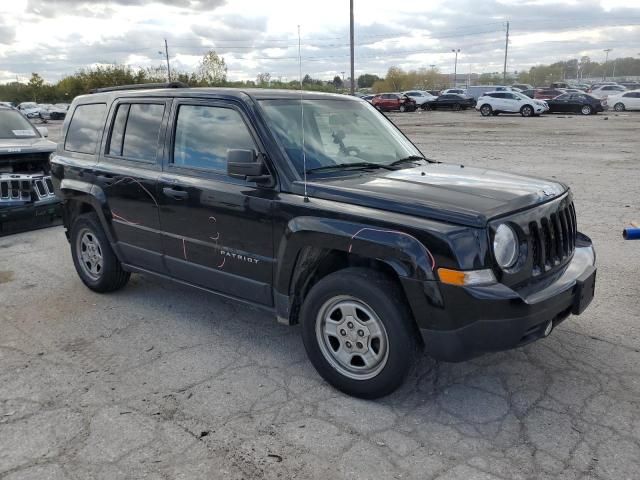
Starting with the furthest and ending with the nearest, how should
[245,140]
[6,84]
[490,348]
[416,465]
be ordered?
[6,84], [245,140], [490,348], [416,465]

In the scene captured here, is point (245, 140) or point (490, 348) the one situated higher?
point (245, 140)

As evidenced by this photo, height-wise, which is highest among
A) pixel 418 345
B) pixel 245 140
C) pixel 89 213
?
pixel 245 140

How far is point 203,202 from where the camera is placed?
13.2 feet

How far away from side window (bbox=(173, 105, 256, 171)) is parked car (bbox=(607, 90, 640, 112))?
37.5 meters

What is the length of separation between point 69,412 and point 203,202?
1602mm

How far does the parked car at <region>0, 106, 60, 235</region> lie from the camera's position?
7.63 metres

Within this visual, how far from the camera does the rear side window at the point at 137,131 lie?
14.8 ft

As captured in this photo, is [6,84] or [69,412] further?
[6,84]

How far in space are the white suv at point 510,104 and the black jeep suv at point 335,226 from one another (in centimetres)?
3168

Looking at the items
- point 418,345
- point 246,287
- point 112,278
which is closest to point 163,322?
point 112,278

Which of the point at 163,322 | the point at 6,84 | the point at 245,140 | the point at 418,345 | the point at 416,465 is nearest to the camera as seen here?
the point at 416,465

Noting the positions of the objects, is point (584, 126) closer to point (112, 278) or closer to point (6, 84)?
point (112, 278)

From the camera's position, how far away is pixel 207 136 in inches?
163

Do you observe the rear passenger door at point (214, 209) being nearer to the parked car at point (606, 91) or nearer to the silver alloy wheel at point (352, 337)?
the silver alloy wheel at point (352, 337)
